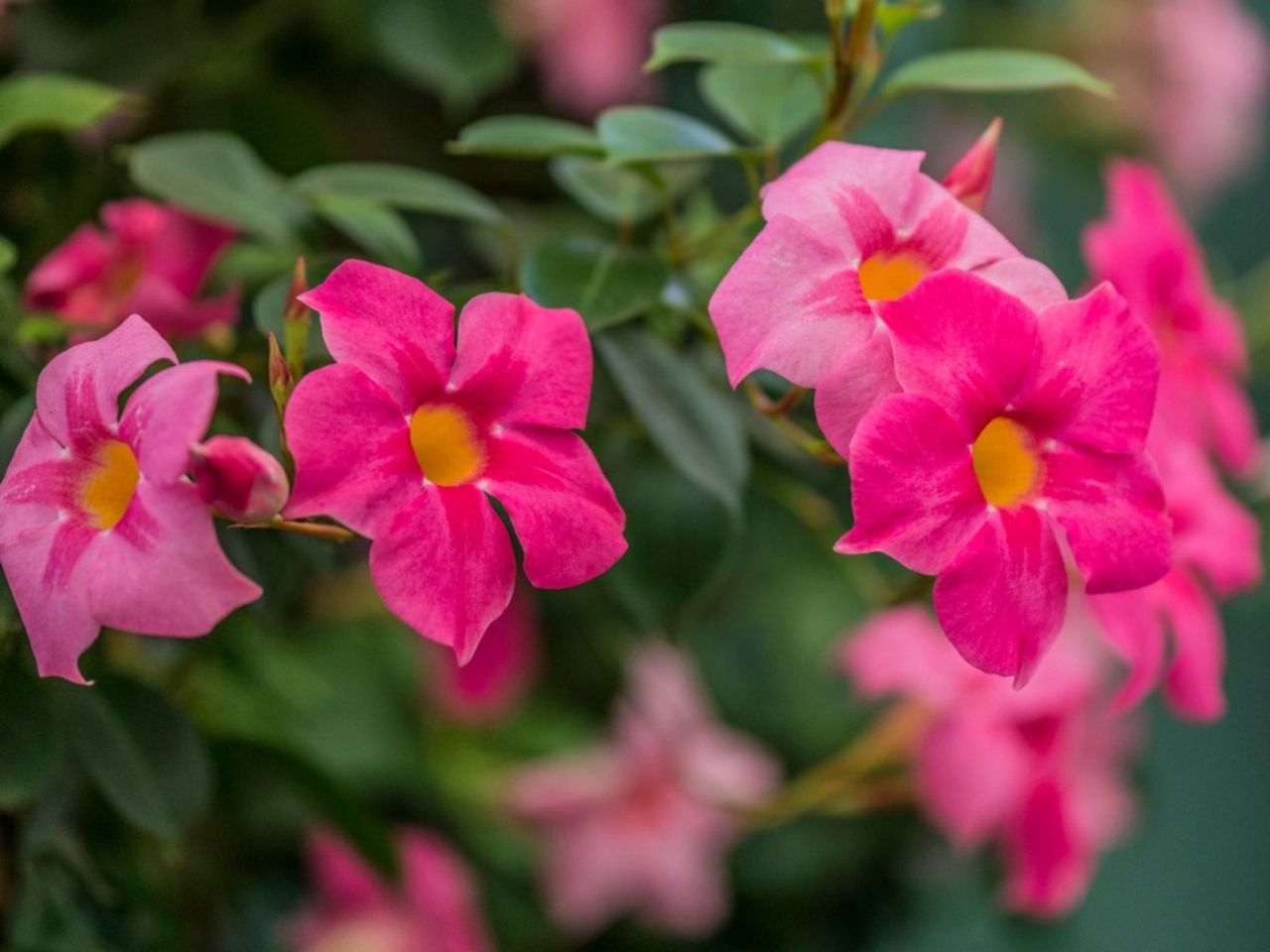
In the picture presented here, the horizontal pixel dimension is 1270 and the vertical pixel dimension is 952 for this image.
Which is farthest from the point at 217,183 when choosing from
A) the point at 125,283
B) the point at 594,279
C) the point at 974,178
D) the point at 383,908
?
the point at 383,908

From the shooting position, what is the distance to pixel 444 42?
0.69 meters

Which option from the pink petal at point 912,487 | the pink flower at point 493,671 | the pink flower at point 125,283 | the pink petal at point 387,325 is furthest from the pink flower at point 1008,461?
the pink flower at point 493,671

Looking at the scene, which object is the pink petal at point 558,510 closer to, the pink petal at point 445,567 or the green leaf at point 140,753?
the pink petal at point 445,567

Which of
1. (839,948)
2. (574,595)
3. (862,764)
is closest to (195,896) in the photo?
(574,595)

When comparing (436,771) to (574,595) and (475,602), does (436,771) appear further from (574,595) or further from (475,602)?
(475,602)

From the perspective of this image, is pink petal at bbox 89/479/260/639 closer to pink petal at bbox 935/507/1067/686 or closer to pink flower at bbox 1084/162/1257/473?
pink petal at bbox 935/507/1067/686

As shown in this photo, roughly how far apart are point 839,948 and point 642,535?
58cm

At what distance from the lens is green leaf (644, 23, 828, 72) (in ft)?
1.36

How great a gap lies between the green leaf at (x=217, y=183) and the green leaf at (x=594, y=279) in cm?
11

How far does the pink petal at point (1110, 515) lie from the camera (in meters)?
0.34

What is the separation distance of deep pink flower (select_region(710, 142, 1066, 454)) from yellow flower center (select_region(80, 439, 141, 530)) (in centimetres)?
15

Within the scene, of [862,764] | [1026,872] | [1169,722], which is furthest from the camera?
[1169,722]

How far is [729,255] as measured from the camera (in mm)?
460

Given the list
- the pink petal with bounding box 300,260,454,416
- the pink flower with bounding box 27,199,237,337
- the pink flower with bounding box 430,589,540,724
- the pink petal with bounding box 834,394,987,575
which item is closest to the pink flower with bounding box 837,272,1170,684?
the pink petal with bounding box 834,394,987,575
